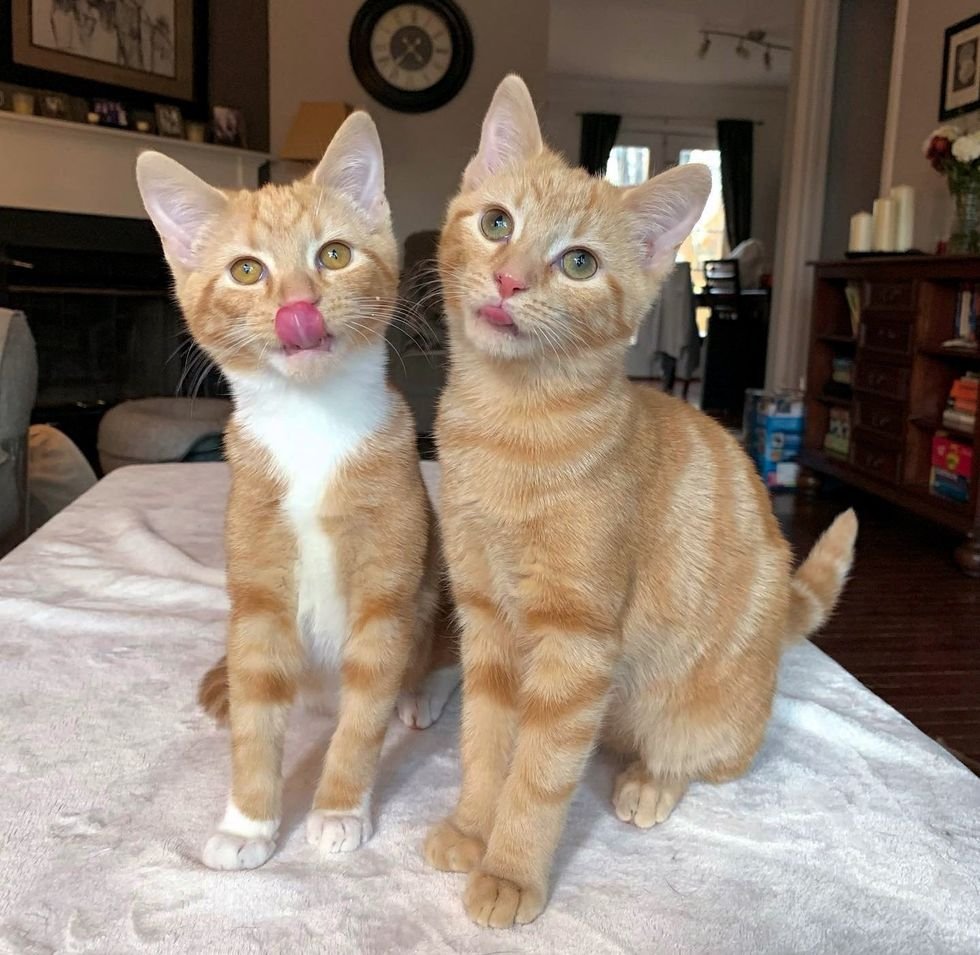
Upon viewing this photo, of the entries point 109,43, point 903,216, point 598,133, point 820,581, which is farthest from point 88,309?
point 598,133

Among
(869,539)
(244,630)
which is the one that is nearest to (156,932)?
(244,630)

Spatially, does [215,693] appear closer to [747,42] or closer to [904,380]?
[904,380]

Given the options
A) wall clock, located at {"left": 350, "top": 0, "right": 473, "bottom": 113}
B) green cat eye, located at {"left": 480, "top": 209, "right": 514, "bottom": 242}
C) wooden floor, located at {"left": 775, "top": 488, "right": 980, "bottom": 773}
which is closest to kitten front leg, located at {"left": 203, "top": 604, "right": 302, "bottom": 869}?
green cat eye, located at {"left": 480, "top": 209, "right": 514, "bottom": 242}

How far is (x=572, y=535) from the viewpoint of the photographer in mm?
780

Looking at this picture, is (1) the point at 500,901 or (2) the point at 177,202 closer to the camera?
(1) the point at 500,901

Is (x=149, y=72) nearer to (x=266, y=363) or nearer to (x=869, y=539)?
(x=869, y=539)

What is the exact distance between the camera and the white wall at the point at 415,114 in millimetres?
5051

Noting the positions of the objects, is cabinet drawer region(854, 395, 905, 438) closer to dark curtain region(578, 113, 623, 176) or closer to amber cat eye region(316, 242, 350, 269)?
amber cat eye region(316, 242, 350, 269)

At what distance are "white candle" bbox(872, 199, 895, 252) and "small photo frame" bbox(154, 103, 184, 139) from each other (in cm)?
330

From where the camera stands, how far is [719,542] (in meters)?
0.92

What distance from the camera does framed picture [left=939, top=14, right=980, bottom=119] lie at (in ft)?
11.3

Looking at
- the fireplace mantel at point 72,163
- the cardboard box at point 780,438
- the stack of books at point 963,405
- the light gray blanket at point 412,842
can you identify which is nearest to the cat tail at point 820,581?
the light gray blanket at point 412,842

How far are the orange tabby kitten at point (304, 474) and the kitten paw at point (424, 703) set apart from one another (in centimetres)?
17

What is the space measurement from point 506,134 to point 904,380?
292 centimetres
